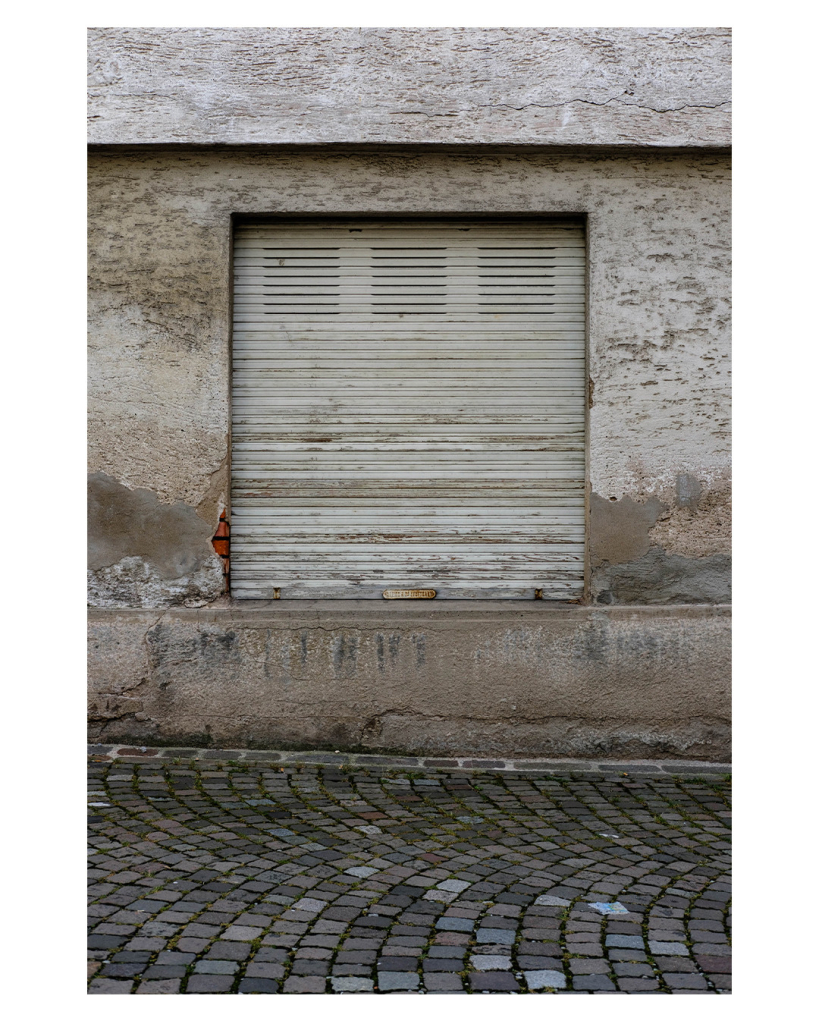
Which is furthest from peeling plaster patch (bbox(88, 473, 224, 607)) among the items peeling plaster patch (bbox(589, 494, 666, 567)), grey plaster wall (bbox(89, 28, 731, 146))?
peeling plaster patch (bbox(589, 494, 666, 567))

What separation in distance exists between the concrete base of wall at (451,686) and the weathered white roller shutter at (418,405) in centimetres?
34

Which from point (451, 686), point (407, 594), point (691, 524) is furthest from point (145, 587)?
point (691, 524)

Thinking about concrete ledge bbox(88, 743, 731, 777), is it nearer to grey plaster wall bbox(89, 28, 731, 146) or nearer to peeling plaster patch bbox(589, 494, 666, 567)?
peeling plaster patch bbox(589, 494, 666, 567)

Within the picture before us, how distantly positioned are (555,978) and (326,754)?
2512mm

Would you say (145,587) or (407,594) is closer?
(145,587)

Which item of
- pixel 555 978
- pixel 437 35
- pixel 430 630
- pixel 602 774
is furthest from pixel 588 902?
pixel 437 35

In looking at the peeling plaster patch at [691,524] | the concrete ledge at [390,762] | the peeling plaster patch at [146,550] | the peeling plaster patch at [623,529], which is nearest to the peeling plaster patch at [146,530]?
the peeling plaster patch at [146,550]

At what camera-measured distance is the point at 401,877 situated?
11.6 feet

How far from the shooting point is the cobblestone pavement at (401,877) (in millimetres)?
2840

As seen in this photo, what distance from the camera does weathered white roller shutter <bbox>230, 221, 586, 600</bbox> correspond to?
5.38 meters

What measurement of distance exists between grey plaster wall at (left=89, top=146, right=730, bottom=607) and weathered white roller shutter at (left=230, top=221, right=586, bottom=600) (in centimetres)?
20

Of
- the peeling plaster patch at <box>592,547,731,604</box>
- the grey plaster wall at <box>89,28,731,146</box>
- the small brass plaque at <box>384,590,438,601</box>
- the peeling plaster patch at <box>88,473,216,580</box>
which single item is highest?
the grey plaster wall at <box>89,28,731,146</box>

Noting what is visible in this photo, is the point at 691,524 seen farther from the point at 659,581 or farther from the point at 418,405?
the point at 418,405

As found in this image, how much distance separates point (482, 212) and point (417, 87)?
0.78 m
